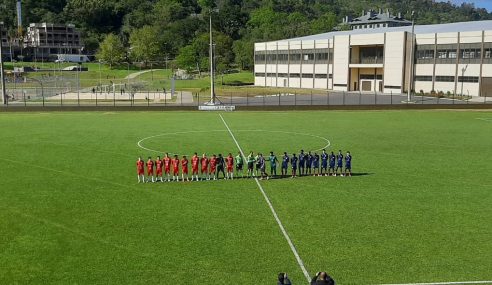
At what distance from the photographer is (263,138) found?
34.7 meters

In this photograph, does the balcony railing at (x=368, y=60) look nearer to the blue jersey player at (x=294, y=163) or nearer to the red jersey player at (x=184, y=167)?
the blue jersey player at (x=294, y=163)

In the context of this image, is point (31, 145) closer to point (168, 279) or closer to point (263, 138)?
point (263, 138)

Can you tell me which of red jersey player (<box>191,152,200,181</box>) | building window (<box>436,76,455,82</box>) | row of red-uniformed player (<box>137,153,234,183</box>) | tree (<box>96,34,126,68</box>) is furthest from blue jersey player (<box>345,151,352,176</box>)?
tree (<box>96,34,126,68</box>)

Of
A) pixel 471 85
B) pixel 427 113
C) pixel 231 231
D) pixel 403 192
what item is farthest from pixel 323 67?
pixel 231 231

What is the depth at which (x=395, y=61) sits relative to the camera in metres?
76.9

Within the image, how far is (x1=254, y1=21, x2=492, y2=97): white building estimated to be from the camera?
68812mm

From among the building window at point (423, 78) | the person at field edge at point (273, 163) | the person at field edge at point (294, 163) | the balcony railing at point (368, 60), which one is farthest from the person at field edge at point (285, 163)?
the balcony railing at point (368, 60)

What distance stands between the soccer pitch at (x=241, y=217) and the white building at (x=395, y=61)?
139ft

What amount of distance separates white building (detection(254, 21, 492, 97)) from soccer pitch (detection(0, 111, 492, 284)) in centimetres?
4239

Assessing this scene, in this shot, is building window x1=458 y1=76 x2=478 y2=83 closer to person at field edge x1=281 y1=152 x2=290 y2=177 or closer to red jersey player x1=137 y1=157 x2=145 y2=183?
person at field edge x1=281 y1=152 x2=290 y2=177

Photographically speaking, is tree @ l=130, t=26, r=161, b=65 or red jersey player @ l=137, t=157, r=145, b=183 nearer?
red jersey player @ l=137, t=157, r=145, b=183

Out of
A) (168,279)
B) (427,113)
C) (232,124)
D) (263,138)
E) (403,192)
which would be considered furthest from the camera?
(427,113)

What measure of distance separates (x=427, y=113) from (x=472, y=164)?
2850cm

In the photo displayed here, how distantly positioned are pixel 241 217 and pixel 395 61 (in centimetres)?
6644
